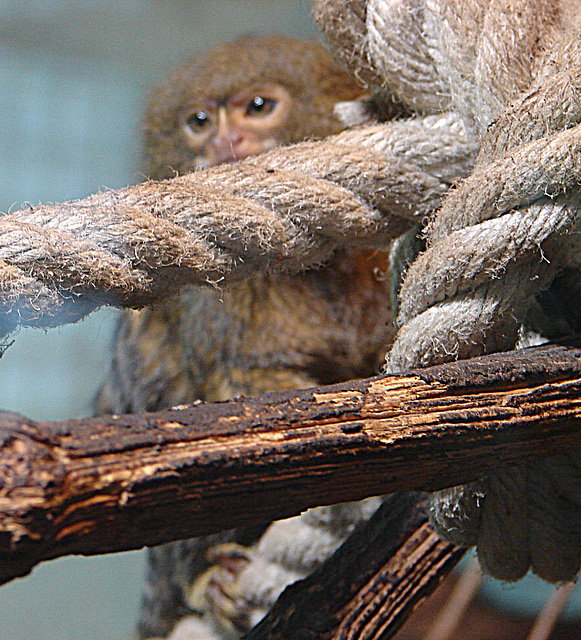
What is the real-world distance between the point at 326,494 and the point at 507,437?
124mm

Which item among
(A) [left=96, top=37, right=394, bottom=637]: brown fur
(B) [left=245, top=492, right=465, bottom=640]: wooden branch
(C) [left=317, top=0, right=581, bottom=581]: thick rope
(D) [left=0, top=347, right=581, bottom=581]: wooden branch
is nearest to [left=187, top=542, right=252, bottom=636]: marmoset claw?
(A) [left=96, top=37, right=394, bottom=637]: brown fur

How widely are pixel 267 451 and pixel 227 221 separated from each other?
0.21 meters

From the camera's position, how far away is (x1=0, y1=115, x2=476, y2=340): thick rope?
1.41 feet

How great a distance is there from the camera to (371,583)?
570 millimetres

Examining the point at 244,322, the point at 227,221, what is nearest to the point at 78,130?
the point at 244,322

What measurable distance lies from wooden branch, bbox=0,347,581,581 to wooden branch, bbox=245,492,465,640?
0.64ft

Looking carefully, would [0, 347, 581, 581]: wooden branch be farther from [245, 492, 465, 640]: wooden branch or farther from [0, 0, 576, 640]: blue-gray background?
[0, 0, 576, 640]: blue-gray background

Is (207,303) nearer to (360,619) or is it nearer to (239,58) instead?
(239,58)

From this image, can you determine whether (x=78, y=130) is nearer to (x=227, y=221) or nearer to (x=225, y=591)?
(x=227, y=221)

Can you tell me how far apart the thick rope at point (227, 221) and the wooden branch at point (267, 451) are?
157 mm

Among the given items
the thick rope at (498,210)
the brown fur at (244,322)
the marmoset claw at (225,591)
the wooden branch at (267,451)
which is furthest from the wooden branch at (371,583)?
the brown fur at (244,322)

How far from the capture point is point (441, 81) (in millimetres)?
549

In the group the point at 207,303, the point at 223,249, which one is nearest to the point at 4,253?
the point at 223,249

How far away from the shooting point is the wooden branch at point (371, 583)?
1.79ft
